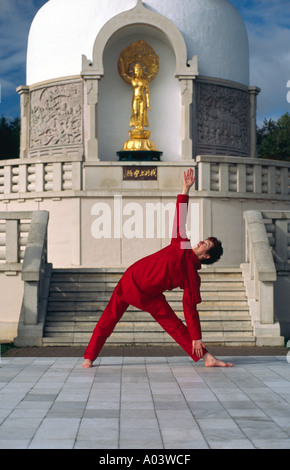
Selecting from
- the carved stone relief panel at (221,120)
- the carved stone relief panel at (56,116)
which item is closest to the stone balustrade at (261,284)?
the carved stone relief panel at (221,120)

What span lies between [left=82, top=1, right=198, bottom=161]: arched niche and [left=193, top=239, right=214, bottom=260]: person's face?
11.9 metres

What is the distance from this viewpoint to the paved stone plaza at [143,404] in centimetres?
495

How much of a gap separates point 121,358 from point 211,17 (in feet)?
50.5

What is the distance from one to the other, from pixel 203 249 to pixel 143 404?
7.30ft

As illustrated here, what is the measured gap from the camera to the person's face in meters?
7.76

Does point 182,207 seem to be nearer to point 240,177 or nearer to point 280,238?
point 280,238

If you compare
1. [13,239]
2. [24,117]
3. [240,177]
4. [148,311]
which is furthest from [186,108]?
[148,311]

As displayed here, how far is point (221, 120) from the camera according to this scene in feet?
69.8

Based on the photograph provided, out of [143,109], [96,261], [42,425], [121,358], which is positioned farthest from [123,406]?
[143,109]

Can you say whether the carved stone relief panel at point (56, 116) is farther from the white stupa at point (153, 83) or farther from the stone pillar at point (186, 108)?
the stone pillar at point (186, 108)

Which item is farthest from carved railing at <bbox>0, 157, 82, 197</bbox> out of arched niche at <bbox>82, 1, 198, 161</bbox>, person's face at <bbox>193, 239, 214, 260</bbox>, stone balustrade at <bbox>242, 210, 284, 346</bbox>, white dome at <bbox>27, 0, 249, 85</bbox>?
person's face at <bbox>193, 239, 214, 260</bbox>

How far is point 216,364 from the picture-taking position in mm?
8320

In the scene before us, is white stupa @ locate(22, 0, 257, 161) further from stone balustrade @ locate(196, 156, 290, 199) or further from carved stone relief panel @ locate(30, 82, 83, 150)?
stone balustrade @ locate(196, 156, 290, 199)

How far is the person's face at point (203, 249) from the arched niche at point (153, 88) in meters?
11.9
